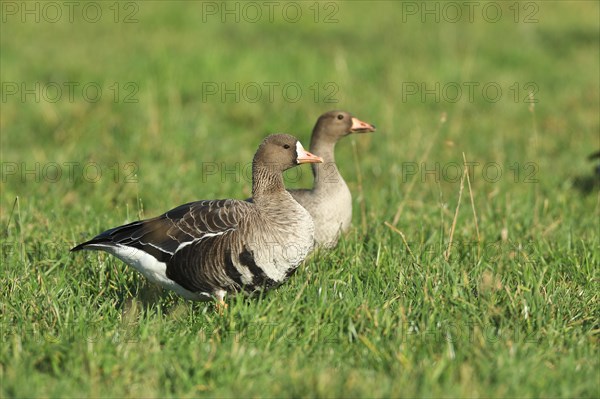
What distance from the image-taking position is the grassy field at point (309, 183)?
423cm

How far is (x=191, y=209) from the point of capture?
5277 millimetres

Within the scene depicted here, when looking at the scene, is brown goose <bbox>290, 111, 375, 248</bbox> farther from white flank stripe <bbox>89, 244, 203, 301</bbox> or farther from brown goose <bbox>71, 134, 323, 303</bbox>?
white flank stripe <bbox>89, 244, 203, 301</bbox>

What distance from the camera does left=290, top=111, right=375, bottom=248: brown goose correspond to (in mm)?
6359

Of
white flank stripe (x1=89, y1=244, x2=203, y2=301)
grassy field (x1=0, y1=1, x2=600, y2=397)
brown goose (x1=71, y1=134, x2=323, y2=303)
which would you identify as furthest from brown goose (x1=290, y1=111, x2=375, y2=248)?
white flank stripe (x1=89, y1=244, x2=203, y2=301)

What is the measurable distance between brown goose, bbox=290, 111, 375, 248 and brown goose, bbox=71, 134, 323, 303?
1.02 m

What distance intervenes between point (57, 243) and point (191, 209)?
1.39 m

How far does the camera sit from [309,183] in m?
8.96

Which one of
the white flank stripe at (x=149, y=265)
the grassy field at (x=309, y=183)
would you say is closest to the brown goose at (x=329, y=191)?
the grassy field at (x=309, y=183)

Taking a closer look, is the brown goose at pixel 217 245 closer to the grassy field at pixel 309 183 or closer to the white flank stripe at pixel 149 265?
the white flank stripe at pixel 149 265

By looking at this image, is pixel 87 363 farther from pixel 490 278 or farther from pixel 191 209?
pixel 490 278

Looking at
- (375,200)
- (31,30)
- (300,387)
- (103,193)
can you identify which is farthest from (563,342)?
(31,30)

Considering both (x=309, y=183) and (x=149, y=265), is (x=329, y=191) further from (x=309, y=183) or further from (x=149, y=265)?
(x=309, y=183)

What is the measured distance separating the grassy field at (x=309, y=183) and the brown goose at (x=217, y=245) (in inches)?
8.0

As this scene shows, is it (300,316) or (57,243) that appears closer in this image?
(300,316)
